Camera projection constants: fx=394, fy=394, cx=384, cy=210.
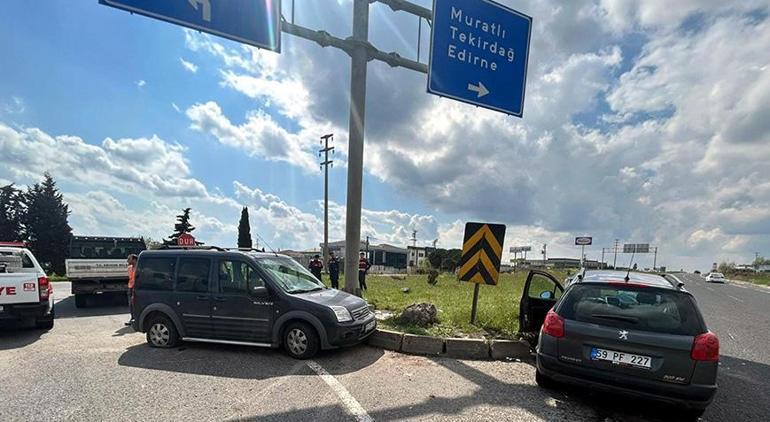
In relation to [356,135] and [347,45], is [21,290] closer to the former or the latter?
[356,135]

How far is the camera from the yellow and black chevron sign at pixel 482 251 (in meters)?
7.78

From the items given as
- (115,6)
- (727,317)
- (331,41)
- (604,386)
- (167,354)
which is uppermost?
(331,41)

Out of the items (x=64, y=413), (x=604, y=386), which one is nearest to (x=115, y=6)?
(x=64, y=413)

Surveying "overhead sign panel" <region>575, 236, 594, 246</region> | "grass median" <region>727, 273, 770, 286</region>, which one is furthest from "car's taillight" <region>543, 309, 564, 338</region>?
"grass median" <region>727, 273, 770, 286</region>

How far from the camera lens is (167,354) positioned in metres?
6.52

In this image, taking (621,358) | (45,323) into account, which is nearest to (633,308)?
(621,358)

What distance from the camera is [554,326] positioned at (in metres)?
4.58

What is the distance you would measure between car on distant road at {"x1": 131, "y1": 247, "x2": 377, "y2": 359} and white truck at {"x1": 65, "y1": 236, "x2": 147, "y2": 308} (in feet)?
21.0

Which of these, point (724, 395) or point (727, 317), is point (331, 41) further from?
point (727, 317)

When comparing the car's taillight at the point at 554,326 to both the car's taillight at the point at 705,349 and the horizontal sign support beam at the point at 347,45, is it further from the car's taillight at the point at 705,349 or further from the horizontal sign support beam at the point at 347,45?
the horizontal sign support beam at the point at 347,45

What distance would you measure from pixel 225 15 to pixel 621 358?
284 inches

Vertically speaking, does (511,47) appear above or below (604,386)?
above

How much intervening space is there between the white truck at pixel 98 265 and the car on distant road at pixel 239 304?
21.0ft

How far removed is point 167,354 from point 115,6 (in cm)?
538
